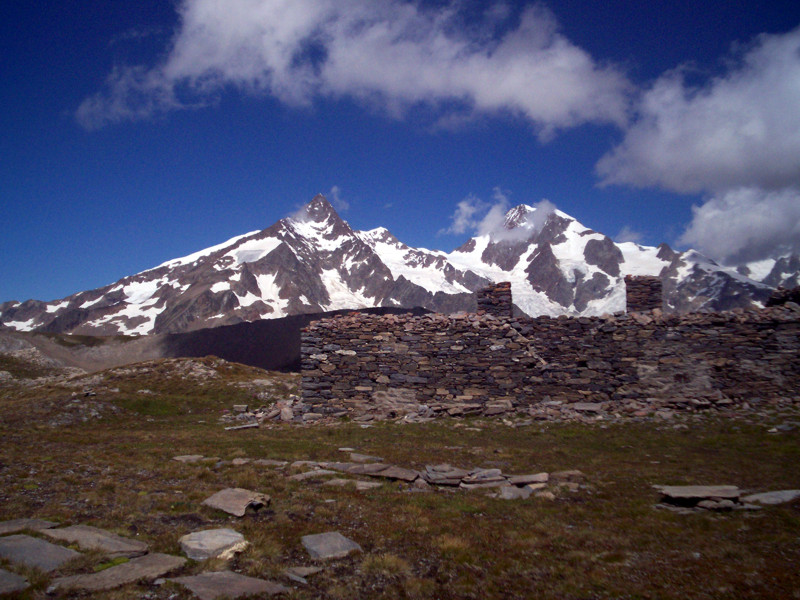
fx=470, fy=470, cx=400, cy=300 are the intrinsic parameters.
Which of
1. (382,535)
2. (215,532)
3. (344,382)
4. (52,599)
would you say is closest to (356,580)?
(382,535)

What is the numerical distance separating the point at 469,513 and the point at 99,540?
5.74m

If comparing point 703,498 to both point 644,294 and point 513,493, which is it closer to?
point 513,493

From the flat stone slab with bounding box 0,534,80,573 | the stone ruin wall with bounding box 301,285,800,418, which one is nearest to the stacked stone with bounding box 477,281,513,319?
the stone ruin wall with bounding box 301,285,800,418

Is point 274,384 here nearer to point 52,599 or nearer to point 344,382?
point 344,382

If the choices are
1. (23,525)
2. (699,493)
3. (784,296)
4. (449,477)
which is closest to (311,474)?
(449,477)

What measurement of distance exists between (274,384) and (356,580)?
2608 cm

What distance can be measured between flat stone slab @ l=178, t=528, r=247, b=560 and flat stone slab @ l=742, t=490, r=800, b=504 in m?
8.65

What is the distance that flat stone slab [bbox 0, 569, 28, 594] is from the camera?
4.69m

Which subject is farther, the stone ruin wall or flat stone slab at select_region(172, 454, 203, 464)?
the stone ruin wall

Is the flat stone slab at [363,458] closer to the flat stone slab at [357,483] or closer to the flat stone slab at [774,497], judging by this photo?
the flat stone slab at [357,483]

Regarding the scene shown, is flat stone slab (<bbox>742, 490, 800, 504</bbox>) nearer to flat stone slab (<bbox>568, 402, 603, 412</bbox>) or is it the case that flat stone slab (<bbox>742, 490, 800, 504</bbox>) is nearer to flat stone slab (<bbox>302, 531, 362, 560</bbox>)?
flat stone slab (<bbox>302, 531, 362, 560</bbox>)

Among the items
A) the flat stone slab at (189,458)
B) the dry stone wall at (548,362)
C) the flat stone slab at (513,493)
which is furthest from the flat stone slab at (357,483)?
the dry stone wall at (548,362)

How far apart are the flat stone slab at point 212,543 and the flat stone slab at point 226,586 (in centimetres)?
56

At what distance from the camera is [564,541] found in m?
7.05
